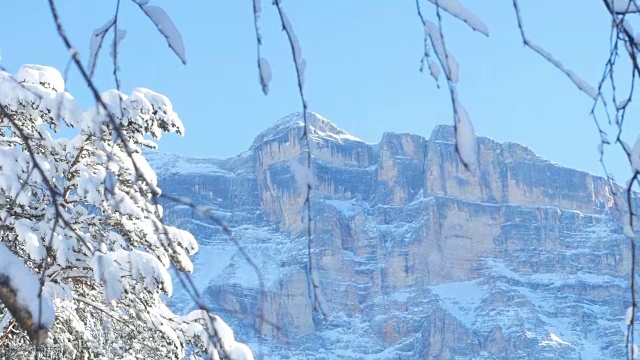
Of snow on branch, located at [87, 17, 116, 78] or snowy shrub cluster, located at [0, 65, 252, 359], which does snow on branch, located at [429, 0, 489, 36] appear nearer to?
snow on branch, located at [87, 17, 116, 78]

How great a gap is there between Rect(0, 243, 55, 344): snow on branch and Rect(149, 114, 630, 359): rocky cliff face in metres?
85.9

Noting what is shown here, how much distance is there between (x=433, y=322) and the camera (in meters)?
90.3

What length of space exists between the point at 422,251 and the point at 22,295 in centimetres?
9730

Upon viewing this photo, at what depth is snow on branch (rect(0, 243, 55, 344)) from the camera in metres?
1.13

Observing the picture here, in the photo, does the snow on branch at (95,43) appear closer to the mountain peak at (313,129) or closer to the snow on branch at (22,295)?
the snow on branch at (22,295)

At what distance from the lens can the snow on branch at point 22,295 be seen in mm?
1131

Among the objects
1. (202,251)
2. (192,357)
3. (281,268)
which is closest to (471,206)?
(281,268)

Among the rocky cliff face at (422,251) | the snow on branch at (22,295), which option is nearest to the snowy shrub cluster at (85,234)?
the snow on branch at (22,295)

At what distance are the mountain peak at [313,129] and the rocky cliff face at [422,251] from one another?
0.41 meters

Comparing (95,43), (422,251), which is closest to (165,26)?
(95,43)

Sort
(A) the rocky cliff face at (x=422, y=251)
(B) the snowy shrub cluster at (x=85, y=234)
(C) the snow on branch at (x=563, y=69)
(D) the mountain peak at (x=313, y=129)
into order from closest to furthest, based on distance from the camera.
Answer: (C) the snow on branch at (x=563, y=69)
(B) the snowy shrub cluster at (x=85, y=234)
(A) the rocky cliff face at (x=422, y=251)
(D) the mountain peak at (x=313, y=129)

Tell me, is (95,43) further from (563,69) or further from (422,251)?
(422,251)

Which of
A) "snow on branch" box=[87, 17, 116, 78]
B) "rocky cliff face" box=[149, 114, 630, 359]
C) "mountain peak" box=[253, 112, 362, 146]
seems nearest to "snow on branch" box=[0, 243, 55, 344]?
"snow on branch" box=[87, 17, 116, 78]

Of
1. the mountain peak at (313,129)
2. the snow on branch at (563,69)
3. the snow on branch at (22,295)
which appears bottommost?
the snow on branch at (22,295)
